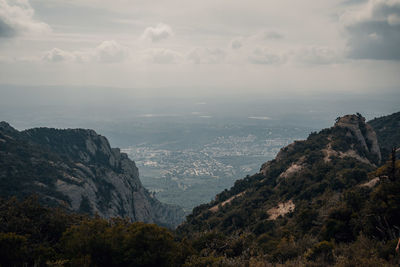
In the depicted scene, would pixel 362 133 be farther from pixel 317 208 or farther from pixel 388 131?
pixel 317 208

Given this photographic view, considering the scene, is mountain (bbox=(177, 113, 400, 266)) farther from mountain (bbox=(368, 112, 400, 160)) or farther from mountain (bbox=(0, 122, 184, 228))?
mountain (bbox=(0, 122, 184, 228))

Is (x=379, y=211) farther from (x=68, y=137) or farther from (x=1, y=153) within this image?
(x=68, y=137)

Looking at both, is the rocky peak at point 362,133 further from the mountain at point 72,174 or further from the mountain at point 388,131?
the mountain at point 72,174

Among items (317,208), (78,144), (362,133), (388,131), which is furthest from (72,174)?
(388,131)

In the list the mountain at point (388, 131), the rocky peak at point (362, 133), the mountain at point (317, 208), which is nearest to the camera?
the mountain at point (317, 208)

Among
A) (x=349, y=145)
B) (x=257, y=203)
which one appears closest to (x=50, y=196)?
(x=257, y=203)

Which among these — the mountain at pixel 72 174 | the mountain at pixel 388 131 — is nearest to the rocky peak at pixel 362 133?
the mountain at pixel 388 131

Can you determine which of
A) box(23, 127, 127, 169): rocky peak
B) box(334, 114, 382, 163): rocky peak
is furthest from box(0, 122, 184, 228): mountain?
box(334, 114, 382, 163): rocky peak
